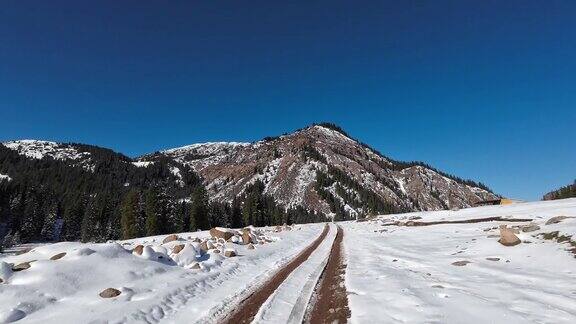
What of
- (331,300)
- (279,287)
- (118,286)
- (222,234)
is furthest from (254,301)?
(222,234)

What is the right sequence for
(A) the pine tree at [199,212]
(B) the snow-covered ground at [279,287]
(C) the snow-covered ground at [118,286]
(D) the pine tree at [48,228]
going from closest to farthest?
(B) the snow-covered ground at [279,287] < (C) the snow-covered ground at [118,286] < (A) the pine tree at [199,212] < (D) the pine tree at [48,228]

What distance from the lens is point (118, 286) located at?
44.0ft

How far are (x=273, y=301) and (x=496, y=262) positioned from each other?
1310cm

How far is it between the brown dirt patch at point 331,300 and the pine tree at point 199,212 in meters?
72.1

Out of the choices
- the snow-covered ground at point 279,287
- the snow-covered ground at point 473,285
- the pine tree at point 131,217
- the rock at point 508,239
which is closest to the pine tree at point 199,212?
the pine tree at point 131,217

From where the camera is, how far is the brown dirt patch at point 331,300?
10422 mm

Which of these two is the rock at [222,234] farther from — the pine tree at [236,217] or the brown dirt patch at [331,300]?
the pine tree at [236,217]

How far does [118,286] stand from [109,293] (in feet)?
4.15

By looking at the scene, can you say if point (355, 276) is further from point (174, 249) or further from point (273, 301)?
point (174, 249)

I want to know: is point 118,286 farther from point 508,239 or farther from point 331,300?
point 508,239

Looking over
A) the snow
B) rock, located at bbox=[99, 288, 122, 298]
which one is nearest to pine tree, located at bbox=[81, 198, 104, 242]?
the snow

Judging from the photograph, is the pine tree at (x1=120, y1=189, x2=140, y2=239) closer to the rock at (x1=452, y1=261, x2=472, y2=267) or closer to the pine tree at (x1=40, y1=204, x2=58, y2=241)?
the pine tree at (x1=40, y1=204, x2=58, y2=241)

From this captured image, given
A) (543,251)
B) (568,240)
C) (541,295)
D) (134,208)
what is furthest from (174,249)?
(134,208)

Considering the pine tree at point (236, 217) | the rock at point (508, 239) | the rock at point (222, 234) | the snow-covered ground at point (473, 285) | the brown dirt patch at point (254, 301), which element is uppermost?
the pine tree at point (236, 217)
